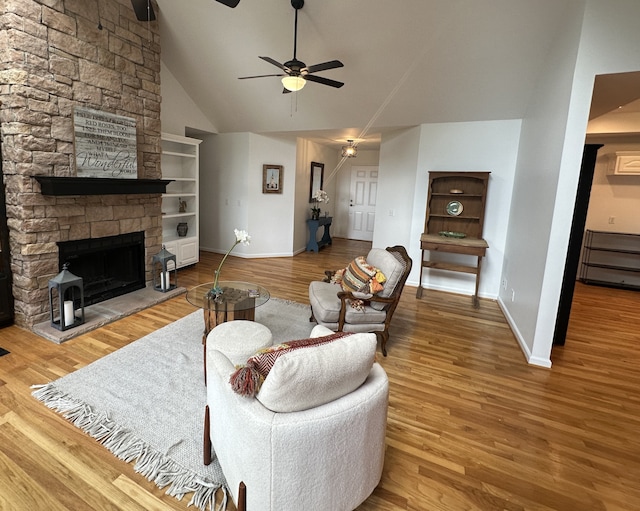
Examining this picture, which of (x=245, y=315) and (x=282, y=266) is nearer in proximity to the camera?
(x=245, y=315)

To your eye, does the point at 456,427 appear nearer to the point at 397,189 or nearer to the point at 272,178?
the point at 397,189

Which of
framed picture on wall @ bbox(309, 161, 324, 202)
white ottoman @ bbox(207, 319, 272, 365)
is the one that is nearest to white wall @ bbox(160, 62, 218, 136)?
framed picture on wall @ bbox(309, 161, 324, 202)

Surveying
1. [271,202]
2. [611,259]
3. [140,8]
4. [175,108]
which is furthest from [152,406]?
[611,259]

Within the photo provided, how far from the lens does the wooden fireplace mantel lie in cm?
310

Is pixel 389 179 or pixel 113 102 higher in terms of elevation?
pixel 113 102

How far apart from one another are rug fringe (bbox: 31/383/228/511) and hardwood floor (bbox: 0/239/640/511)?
0.04 m

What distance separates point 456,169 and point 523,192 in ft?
3.49

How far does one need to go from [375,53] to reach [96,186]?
3437 millimetres

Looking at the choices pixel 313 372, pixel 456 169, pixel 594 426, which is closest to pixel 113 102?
pixel 313 372

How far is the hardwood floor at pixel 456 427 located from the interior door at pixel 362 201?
18.4 ft

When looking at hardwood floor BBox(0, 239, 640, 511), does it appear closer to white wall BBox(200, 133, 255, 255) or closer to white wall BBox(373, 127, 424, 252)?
white wall BBox(373, 127, 424, 252)

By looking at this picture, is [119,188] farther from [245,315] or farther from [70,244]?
[245,315]

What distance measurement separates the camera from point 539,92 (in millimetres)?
3725

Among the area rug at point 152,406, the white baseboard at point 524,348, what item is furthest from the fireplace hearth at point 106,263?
the white baseboard at point 524,348
